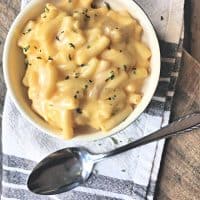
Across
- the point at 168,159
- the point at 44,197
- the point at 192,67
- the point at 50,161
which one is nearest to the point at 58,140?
the point at 50,161

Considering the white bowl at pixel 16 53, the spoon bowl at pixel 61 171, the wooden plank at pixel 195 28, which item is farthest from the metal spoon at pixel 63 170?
the wooden plank at pixel 195 28

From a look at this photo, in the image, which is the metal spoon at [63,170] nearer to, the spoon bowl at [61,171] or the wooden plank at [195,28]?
the spoon bowl at [61,171]

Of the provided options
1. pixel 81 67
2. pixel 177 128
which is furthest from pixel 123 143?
pixel 81 67

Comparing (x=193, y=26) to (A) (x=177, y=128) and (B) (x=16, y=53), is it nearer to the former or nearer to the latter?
(A) (x=177, y=128)

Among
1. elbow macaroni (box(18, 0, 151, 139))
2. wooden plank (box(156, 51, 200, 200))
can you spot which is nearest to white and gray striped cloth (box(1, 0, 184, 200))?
wooden plank (box(156, 51, 200, 200))

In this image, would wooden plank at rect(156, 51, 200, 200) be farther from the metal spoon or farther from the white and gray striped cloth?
the metal spoon

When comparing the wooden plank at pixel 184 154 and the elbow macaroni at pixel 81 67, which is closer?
the elbow macaroni at pixel 81 67
